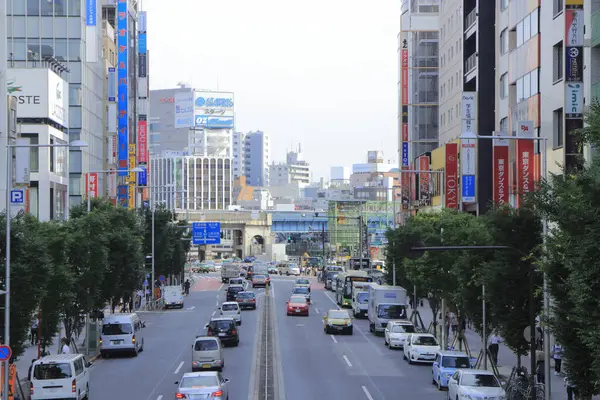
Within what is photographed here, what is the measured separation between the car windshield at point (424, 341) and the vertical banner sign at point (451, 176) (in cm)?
2856

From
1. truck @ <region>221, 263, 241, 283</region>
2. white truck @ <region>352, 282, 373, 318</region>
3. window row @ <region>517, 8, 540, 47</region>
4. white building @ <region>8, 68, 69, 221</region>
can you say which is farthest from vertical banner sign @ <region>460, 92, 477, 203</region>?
truck @ <region>221, 263, 241, 283</region>

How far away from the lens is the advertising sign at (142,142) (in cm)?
11575

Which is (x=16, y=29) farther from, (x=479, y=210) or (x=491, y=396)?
(x=491, y=396)

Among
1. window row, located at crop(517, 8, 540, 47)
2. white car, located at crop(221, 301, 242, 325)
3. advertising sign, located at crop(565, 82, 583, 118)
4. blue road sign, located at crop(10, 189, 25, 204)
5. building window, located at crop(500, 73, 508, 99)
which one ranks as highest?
window row, located at crop(517, 8, 540, 47)

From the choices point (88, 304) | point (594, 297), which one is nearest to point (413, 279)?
point (88, 304)

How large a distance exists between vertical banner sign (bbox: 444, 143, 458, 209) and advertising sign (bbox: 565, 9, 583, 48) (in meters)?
29.4

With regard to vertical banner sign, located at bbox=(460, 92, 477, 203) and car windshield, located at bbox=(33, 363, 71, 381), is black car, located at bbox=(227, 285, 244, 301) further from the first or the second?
car windshield, located at bbox=(33, 363, 71, 381)

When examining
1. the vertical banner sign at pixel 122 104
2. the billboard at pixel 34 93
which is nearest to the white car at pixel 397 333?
the billboard at pixel 34 93

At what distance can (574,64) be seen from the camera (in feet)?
149

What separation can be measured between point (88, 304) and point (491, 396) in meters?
20.1

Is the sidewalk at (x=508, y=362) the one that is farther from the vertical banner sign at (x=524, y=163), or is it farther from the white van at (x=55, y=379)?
the white van at (x=55, y=379)

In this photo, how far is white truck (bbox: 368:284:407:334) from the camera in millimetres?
59594

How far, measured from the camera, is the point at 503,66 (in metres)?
64.4

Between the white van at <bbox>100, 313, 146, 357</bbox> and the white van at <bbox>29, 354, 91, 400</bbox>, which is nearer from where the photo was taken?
the white van at <bbox>29, 354, 91, 400</bbox>
